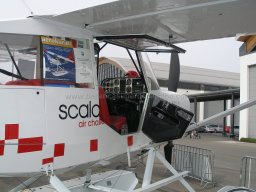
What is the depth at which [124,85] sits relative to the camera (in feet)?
18.3

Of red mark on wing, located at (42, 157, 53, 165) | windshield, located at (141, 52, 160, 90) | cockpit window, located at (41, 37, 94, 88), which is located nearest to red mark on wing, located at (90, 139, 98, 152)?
red mark on wing, located at (42, 157, 53, 165)

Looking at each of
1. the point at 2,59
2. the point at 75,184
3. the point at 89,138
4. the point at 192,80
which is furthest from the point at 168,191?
the point at 192,80

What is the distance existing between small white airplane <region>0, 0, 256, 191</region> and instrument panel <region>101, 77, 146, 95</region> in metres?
0.02

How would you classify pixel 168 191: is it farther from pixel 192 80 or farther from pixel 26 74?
pixel 192 80

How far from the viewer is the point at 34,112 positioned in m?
3.66

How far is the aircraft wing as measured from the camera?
12.2 feet

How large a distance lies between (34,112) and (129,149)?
1783mm

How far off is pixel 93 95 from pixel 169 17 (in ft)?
4.55

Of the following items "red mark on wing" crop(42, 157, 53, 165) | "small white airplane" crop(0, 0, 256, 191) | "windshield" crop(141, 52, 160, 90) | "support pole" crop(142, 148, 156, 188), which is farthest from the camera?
"windshield" crop(141, 52, 160, 90)

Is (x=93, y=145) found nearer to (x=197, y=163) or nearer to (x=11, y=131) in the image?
(x=11, y=131)

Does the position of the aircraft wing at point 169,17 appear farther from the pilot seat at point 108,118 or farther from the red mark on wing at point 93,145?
the red mark on wing at point 93,145

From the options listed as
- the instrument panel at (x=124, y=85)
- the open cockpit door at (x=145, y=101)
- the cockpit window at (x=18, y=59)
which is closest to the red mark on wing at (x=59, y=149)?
the cockpit window at (x=18, y=59)

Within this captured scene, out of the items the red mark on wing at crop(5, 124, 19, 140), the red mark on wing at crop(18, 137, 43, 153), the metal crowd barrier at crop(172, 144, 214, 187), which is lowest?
the metal crowd barrier at crop(172, 144, 214, 187)

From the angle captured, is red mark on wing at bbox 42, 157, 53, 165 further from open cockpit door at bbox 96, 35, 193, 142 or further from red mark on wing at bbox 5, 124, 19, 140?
open cockpit door at bbox 96, 35, 193, 142
